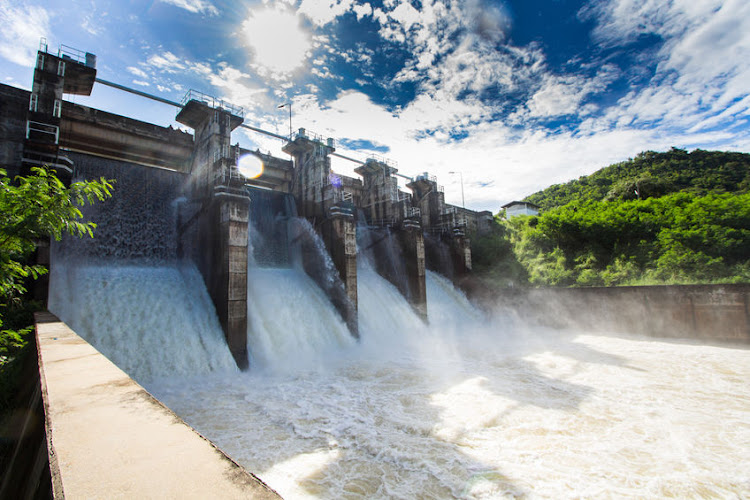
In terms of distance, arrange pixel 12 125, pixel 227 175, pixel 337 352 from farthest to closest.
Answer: pixel 337 352
pixel 227 175
pixel 12 125

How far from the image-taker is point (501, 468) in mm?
4836

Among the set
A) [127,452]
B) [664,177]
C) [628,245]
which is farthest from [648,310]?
[664,177]

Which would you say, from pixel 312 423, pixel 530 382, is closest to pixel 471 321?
pixel 530 382

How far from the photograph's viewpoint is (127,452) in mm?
1406

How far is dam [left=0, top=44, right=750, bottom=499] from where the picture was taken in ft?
16.5

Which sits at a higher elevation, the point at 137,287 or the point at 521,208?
the point at 521,208

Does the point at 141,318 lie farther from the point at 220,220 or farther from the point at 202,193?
the point at 202,193

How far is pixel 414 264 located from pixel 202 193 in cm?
1087

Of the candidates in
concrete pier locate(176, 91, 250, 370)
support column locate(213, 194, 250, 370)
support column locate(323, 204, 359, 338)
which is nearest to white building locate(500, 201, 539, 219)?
support column locate(323, 204, 359, 338)

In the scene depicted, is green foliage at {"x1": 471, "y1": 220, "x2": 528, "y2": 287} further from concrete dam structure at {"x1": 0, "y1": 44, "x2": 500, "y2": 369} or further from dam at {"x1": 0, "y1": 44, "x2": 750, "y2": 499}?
concrete dam structure at {"x1": 0, "y1": 44, "x2": 500, "y2": 369}

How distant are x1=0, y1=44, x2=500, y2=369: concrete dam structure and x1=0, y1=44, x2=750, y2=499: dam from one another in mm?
79

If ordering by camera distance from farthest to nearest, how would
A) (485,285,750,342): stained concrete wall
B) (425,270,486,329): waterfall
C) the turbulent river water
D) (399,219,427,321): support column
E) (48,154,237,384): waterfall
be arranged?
(425,270,486,329): waterfall < (399,219,427,321): support column < (485,285,750,342): stained concrete wall < (48,154,237,384): waterfall < the turbulent river water

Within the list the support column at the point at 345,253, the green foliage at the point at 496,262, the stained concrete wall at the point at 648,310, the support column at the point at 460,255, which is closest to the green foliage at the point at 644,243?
the green foliage at the point at 496,262

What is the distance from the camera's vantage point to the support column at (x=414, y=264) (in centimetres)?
1814
